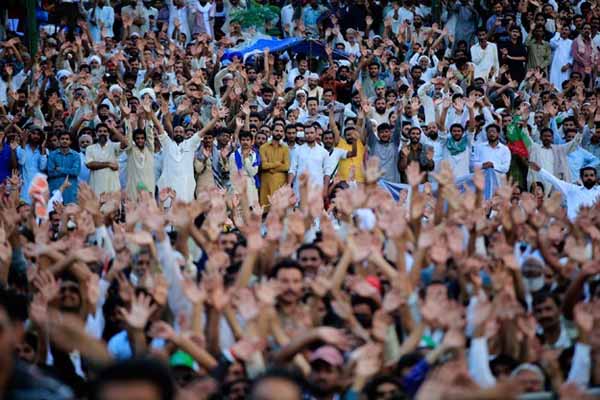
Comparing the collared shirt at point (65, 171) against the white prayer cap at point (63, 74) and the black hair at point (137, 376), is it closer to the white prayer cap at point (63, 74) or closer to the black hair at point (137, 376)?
the white prayer cap at point (63, 74)

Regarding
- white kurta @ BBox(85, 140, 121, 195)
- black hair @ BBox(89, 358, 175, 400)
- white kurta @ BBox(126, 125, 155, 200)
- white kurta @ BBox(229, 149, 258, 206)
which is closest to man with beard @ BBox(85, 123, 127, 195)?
white kurta @ BBox(85, 140, 121, 195)

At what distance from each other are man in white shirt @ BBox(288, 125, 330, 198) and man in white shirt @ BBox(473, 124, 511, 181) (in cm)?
154

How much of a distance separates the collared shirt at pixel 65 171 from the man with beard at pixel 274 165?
6.03 feet

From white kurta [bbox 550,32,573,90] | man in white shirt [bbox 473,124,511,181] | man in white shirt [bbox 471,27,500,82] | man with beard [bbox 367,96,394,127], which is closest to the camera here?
man in white shirt [bbox 473,124,511,181]

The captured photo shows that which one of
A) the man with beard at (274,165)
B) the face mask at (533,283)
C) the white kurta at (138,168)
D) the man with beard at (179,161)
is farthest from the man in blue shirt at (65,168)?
the face mask at (533,283)

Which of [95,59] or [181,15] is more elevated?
[181,15]

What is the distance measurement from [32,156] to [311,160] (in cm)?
280

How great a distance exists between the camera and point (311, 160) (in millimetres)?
12125

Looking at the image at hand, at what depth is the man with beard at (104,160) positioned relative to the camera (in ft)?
38.5

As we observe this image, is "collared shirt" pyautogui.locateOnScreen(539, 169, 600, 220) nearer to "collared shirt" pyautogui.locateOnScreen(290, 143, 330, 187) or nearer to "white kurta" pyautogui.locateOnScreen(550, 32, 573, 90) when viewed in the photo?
"collared shirt" pyautogui.locateOnScreen(290, 143, 330, 187)

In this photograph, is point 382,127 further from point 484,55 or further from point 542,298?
point 542,298

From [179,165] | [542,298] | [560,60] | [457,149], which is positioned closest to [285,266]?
[542,298]

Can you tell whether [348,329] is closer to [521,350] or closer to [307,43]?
[521,350]

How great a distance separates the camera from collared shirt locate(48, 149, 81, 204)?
11.7m
